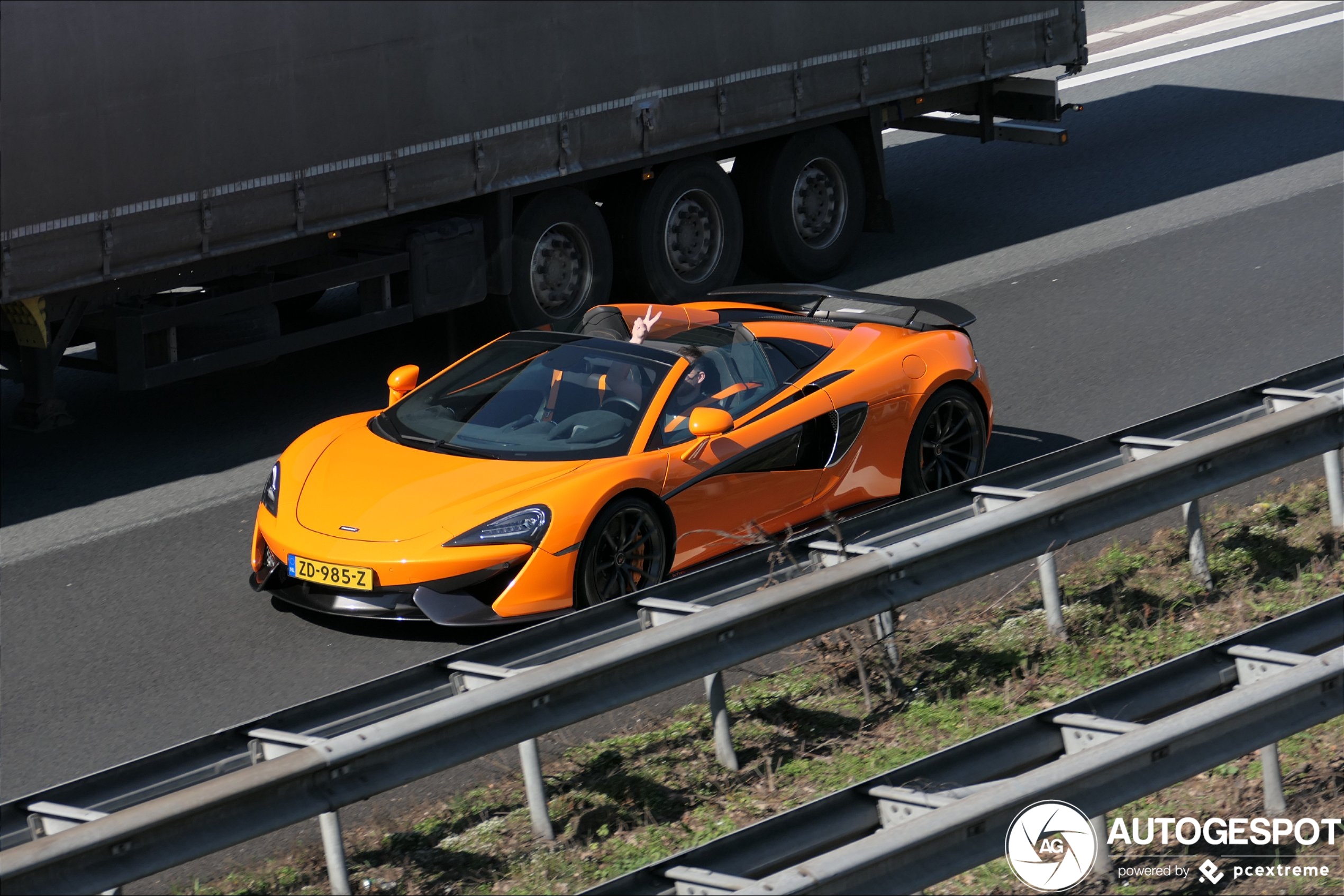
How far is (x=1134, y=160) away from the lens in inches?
679

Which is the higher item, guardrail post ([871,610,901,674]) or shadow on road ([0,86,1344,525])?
shadow on road ([0,86,1344,525])

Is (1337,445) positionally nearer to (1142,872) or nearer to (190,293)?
(1142,872)

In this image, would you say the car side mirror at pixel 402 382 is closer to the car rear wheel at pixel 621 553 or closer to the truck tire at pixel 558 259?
the car rear wheel at pixel 621 553

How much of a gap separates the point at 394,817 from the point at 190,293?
6.14 meters

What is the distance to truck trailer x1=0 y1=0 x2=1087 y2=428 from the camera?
1030cm

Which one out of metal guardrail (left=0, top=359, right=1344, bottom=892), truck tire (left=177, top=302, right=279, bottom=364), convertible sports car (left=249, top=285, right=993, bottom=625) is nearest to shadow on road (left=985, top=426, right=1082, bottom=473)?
convertible sports car (left=249, top=285, right=993, bottom=625)

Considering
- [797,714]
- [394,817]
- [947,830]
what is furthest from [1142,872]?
[394,817]

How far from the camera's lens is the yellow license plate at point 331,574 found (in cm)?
730

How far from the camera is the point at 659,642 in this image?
5480mm

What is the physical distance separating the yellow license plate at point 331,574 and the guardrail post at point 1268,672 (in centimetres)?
364

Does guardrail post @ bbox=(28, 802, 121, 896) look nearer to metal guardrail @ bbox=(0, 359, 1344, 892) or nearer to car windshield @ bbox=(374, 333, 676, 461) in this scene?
metal guardrail @ bbox=(0, 359, 1344, 892)

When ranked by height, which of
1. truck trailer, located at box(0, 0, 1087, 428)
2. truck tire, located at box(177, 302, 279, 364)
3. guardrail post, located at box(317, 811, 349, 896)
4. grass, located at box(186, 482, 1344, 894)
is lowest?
grass, located at box(186, 482, 1344, 894)

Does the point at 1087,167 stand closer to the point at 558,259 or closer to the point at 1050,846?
the point at 558,259

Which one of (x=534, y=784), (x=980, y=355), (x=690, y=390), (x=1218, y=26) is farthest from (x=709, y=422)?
(x=1218, y=26)
